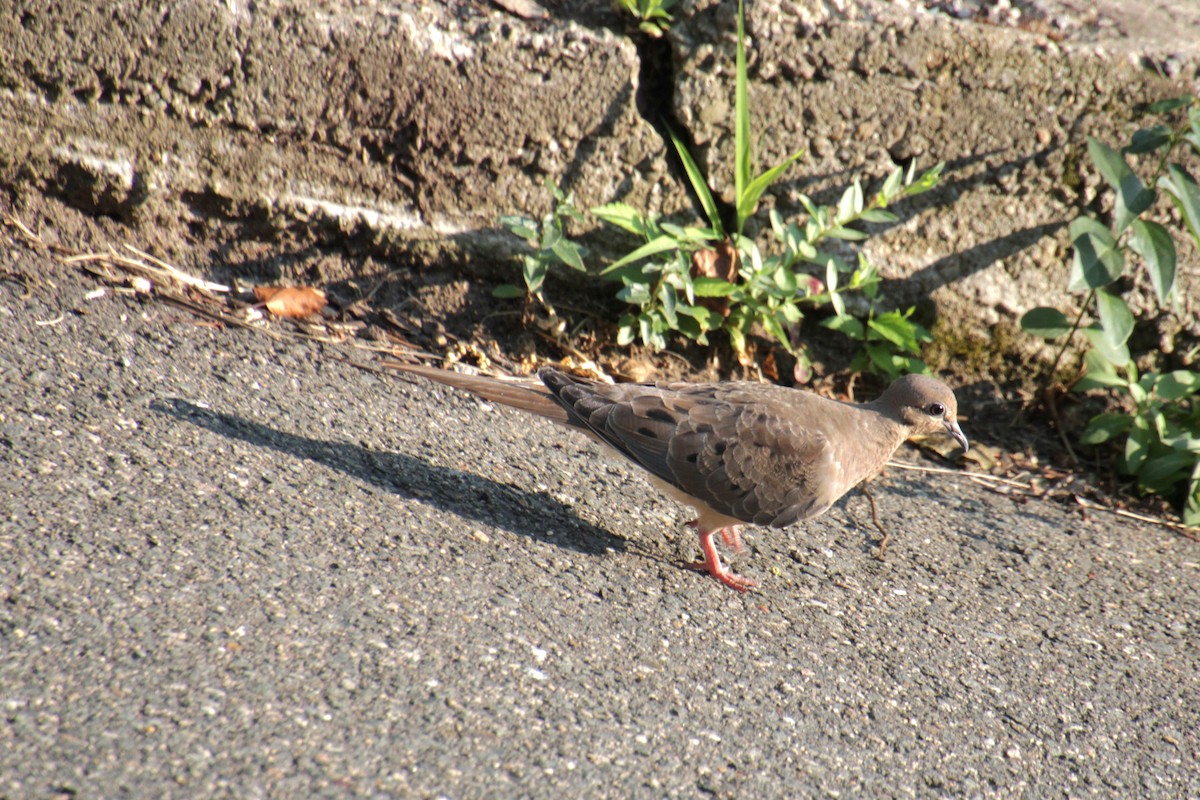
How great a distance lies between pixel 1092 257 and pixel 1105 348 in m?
0.47

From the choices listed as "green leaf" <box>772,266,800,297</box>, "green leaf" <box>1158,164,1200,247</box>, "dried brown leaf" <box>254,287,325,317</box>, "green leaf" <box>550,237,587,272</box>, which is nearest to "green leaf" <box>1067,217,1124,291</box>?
"green leaf" <box>1158,164,1200,247</box>

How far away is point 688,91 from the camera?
4680mm

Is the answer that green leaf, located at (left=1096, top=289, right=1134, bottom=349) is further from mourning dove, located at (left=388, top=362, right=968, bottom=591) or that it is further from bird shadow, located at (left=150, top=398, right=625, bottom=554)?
bird shadow, located at (left=150, top=398, right=625, bottom=554)

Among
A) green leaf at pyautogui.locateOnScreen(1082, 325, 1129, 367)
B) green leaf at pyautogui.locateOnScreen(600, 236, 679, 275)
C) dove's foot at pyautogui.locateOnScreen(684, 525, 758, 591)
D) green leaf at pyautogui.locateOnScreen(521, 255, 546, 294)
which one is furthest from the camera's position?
green leaf at pyautogui.locateOnScreen(1082, 325, 1129, 367)

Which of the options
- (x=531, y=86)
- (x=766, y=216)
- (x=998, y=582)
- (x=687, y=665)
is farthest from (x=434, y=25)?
(x=998, y=582)

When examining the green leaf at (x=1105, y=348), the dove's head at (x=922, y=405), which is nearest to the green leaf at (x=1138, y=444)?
the green leaf at (x=1105, y=348)

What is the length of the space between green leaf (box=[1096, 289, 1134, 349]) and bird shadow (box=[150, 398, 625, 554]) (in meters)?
2.37

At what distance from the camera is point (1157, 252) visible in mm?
4441

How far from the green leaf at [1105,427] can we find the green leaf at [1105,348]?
0.25 m

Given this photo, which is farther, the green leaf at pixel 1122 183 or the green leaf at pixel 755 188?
the green leaf at pixel 755 188

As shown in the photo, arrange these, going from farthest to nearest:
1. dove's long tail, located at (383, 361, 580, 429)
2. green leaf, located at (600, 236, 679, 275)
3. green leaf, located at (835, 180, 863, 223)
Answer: green leaf, located at (835, 180, 863, 223) < green leaf, located at (600, 236, 679, 275) < dove's long tail, located at (383, 361, 580, 429)

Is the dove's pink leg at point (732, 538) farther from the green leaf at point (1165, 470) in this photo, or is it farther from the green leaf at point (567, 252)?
the green leaf at point (1165, 470)

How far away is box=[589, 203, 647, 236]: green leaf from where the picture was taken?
4.45 meters

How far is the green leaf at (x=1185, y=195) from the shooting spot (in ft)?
14.4
